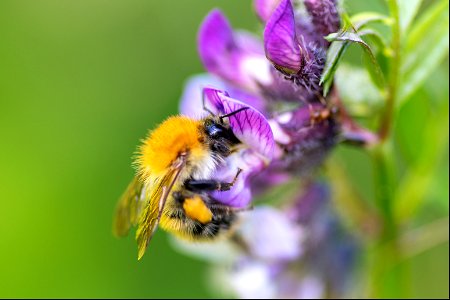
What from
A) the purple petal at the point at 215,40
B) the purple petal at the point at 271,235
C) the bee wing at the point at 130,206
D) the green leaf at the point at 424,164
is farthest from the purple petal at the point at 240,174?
the green leaf at the point at 424,164

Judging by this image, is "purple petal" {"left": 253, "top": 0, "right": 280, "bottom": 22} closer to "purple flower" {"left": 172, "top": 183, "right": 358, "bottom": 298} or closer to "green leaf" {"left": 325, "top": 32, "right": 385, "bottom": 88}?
"green leaf" {"left": 325, "top": 32, "right": 385, "bottom": 88}

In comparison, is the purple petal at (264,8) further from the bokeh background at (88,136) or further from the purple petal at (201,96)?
the bokeh background at (88,136)

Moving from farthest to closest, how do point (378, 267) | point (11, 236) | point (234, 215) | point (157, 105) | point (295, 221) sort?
point (157, 105) < point (11, 236) < point (295, 221) < point (378, 267) < point (234, 215)

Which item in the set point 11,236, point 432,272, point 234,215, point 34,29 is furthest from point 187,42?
point 234,215

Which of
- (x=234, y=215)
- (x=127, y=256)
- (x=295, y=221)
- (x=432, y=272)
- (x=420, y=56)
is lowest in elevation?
(x=432, y=272)

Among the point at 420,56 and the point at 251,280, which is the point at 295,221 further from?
the point at 420,56
